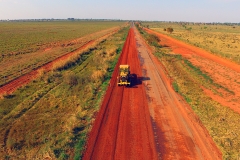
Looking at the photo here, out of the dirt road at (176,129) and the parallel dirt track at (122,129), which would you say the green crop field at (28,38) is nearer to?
the parallel dirt track at (122,129)

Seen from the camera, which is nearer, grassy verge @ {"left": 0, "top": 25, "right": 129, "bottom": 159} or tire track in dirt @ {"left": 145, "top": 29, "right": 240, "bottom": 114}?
grassy verge @ {"left": 0, "top": 25, "right": 129, "bottom": 159}

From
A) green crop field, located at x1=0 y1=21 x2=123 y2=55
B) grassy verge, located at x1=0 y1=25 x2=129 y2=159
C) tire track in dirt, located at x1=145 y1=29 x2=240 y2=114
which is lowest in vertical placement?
grassy verge, located at x1=0 y1=25 x2=129 y2=159

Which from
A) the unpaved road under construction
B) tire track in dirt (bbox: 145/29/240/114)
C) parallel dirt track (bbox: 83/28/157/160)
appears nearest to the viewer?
parallel dirt track (bbox: 83/28/157/160)

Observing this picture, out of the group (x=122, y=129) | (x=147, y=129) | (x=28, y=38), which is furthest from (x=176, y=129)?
(x=28, y=38)

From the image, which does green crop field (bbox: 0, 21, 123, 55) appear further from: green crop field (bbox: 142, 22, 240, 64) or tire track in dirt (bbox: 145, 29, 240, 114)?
green crop field (bbox: 142, 22, 240, 64)

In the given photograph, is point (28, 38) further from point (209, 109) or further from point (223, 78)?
point (209, 109)

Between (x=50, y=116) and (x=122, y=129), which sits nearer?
(x=122, y=129)

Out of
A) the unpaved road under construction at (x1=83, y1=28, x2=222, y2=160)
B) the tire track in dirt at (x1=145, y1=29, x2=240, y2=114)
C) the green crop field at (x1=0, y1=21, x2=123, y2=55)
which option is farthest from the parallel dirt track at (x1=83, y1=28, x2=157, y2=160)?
the green crop field at (x1=0, y1=21, x2=123, y2=55)
